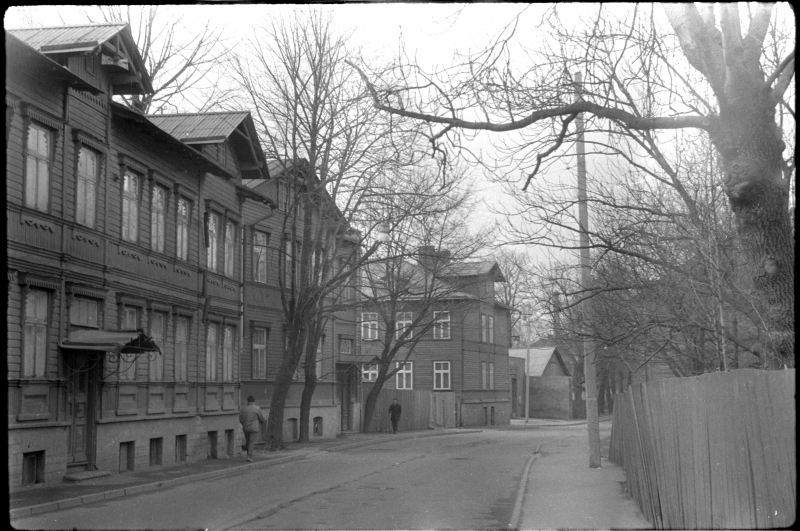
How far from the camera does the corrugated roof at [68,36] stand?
18.9 meters

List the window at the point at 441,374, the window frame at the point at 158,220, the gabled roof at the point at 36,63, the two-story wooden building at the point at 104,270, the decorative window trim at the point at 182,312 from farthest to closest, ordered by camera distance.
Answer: the window at the point at 441,374 → the decorative window trim at the point at 182,312 → the window frame at the point at 158,220 → the two-story wooden building at the point at 104,270 → the gabled roof at the point at 36,63

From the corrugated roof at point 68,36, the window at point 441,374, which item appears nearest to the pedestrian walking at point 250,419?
the corrugated roof at point 68,36

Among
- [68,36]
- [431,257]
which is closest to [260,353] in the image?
[431,257]

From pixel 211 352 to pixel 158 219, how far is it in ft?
17.2

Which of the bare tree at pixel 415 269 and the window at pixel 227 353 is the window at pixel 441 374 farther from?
the window at pixel 227 353

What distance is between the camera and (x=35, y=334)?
1736 centimetres

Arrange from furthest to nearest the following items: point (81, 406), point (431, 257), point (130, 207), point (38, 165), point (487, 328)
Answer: point (487, 328) → point (431, 257) → point (130, 207) → point (81, 406) → point (38, 165)

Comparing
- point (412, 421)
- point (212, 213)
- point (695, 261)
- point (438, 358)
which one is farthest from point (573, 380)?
point (695, 261)

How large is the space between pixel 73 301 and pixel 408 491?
308 inches

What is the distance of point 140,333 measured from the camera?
18.9 meters

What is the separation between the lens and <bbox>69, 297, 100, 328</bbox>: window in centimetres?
1892

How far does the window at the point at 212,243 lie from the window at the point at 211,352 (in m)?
1.81

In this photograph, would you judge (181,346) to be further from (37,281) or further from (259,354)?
(259,354)

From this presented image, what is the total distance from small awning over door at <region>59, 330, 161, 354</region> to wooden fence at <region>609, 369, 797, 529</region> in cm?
1148
